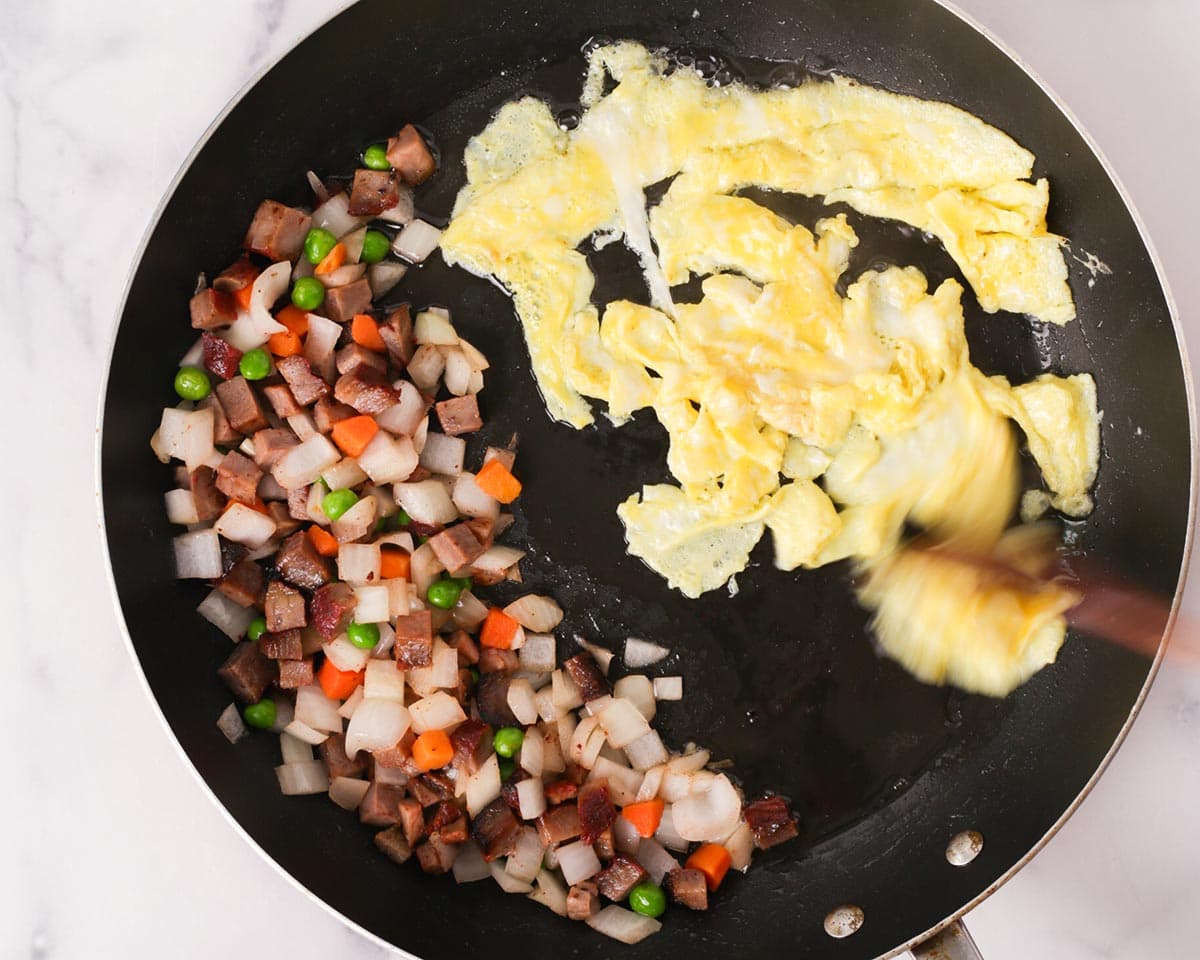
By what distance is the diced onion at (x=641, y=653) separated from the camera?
150 inches

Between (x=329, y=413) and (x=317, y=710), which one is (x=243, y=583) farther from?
(x=329, y=413)

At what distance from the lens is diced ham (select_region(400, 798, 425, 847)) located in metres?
3.56

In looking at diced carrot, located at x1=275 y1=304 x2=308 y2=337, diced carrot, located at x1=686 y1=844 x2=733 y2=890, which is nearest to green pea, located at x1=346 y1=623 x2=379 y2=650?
diced carrot, located at x1=275 y1=304 x2=308 y2=337

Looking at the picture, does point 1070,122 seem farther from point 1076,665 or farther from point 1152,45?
point 1076,665

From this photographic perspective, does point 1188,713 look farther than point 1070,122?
Yes

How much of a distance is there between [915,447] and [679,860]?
1846 mm

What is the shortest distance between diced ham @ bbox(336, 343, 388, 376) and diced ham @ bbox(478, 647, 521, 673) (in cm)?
113

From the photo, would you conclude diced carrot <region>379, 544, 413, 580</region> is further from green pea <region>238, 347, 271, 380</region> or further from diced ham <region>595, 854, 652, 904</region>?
diced ham <region>595, 854, 652, 904</region>

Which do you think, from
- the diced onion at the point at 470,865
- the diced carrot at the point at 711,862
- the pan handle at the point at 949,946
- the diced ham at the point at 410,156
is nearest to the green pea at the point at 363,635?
the diced onion at the point at 470,865

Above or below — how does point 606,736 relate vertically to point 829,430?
below

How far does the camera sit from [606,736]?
148 inches

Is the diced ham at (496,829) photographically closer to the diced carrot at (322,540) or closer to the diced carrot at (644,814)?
the diced carrot at (644,814)

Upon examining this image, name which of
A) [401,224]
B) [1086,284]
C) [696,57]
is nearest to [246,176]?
[401,224]

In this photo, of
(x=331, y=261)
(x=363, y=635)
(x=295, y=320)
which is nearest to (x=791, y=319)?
(x=331, y=261)
